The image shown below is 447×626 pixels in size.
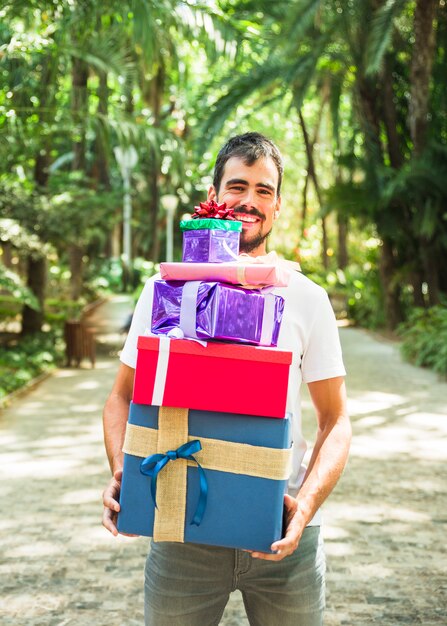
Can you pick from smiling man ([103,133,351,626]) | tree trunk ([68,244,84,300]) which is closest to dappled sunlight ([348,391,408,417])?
smiling man ([103,133,351,626])

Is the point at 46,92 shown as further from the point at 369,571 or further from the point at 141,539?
the point at 369,571

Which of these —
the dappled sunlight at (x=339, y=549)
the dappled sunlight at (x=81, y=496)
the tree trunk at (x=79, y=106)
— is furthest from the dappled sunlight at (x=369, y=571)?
the tree trunk at (x=79, y=106)

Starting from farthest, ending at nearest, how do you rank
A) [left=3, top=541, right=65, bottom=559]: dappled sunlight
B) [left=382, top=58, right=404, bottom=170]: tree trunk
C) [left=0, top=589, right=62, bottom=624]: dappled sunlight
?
[left=382, top=58, right=404, bottom=170]: tree trunk < [left=3, top=541, right=65, bottom=559]: dappled sunlight < [left=0, top=589, right=62, bottom=624]: dappled sunlight

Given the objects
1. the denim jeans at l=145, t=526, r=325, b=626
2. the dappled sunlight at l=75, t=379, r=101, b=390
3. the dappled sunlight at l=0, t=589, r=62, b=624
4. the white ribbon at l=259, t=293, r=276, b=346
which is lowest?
the dappled sunlight at l=75, t=379, r=101, b=390

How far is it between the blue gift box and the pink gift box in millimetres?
293

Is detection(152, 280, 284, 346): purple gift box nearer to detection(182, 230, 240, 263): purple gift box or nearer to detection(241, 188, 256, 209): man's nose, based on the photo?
detection(182, 230, 240, 263): purple gift box

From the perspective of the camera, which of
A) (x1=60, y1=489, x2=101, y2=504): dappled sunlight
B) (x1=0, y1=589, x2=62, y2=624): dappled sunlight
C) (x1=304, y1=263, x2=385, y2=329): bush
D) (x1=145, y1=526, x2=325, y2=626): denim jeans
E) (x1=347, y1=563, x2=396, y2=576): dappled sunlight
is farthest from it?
(x1=304, y1=263, x2=385, y2=329): bush

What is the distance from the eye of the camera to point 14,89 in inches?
389

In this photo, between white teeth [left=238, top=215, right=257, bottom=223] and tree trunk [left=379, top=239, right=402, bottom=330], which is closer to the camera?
white teeth [left=238, top=215, right=257, bottom=223]

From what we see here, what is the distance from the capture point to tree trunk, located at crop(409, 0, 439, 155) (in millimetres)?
15398

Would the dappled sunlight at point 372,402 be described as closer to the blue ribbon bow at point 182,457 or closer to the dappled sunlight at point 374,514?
the dappled sunlight at point 374,514

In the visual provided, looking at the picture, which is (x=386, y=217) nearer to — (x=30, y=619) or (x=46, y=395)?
(x=46, y=395)

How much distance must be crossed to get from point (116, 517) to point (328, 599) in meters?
2.97

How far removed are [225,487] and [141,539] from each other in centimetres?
400
